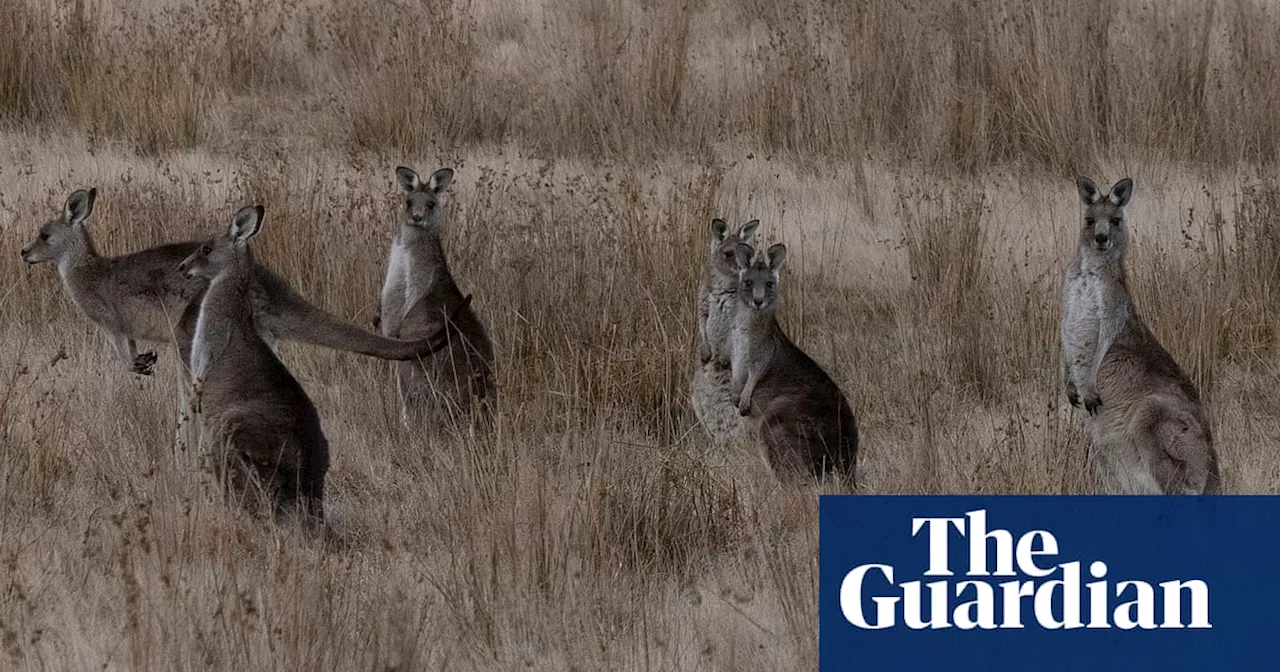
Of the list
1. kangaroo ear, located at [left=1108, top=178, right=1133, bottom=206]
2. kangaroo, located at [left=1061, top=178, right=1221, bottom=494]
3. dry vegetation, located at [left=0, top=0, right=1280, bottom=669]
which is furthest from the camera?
kangaroo ear, located at [left=1108, top=178, right=1133, bottom=206]

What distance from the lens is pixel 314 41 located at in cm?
1229

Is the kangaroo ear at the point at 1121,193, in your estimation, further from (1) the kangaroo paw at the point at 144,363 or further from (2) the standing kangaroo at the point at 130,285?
(1) the kangaroo paw at the point at 144,363

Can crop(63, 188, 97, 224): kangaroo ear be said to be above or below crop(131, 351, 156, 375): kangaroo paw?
above

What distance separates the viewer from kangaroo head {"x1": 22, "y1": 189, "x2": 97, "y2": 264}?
24.4 ft

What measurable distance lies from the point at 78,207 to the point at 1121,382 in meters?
4.01

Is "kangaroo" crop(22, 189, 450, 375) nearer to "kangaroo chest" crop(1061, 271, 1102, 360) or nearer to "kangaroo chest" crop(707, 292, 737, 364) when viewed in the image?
"kangaroo chest" crop(707, 292, 737, 364)

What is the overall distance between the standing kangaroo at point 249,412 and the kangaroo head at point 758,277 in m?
1.70

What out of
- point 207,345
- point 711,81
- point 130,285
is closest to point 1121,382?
point 207,345

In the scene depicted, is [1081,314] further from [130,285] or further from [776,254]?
[130,285]

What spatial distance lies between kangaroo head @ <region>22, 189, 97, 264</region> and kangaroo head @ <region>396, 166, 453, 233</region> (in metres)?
1.20

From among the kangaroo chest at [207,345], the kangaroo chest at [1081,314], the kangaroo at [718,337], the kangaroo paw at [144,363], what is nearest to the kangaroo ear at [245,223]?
the kangaroo chest at [207,345]

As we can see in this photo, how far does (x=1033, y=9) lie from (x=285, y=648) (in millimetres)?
7792

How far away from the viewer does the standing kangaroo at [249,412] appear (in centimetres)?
523

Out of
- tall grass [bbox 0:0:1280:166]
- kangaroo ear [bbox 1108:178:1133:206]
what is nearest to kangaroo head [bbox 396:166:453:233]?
kangaroo ear [bbox 1108:178:1133:206]
